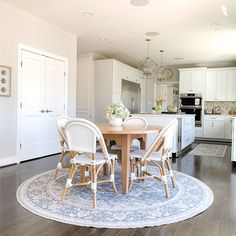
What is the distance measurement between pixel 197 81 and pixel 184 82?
44 cm

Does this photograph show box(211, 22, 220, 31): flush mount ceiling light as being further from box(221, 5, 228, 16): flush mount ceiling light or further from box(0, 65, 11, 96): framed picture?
box(0, 65, 11, 96): framed picture

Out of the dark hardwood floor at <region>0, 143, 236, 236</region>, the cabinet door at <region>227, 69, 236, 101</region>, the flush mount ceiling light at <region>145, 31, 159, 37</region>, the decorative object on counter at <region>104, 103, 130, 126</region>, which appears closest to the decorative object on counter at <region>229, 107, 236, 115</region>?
the cabinet door at <region>227, 69, 236, 101</region>

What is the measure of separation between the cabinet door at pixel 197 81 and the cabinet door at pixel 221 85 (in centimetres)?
53

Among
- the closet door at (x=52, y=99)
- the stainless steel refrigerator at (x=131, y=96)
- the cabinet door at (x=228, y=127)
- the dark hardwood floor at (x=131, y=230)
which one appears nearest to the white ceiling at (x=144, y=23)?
the closet door at (x=52, y=99)

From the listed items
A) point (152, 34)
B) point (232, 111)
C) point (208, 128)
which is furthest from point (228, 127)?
point (152, 34)

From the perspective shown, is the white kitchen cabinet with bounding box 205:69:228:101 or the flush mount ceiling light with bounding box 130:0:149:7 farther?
the white kitchen cabinet with bounding box 205:69:228:101

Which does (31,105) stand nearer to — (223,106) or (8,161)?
(8,161)

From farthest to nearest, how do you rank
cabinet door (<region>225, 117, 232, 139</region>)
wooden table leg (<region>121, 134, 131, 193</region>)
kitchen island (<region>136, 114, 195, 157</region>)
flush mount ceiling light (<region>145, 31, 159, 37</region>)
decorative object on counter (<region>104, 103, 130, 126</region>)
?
cabinet door (<region>225, 117, 232, 139</region>) < flush mount ceiling light (<region>145, 31, 159, 37</region>) < kitchen island (<region>136, 114, 195, 157</region>) < decorative object on counter (<region>104, 103, 130, 126</region>) < wooden table leg (<region>121, 134, 131, 193</region>)

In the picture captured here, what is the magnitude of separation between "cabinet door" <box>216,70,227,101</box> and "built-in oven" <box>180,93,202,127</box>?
62 cm

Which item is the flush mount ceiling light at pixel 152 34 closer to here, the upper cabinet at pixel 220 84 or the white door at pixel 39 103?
the white door at pixel 39 103

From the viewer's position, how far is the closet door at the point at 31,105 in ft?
15.1

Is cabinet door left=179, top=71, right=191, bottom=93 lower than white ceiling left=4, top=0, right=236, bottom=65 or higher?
lower

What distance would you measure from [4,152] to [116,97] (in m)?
4.04

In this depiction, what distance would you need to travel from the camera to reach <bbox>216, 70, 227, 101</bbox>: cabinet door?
27.9ft
